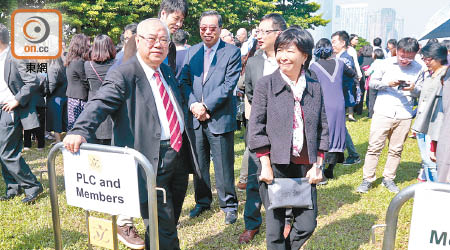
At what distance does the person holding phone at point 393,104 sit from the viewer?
203 inches

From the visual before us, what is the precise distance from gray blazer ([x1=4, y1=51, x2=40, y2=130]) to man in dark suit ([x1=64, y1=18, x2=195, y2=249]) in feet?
9.20

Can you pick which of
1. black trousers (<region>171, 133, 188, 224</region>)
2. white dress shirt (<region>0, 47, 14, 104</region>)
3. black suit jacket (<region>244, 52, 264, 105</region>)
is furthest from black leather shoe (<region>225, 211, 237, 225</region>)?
white dress shirt (<region>0, 47, 14, 104</region>)

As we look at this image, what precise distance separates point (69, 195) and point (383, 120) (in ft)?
14.2

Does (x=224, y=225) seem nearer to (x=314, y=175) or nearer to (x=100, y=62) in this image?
(x=314, y=175)

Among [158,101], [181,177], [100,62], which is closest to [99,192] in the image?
[158,101]

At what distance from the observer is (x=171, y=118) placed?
289cm

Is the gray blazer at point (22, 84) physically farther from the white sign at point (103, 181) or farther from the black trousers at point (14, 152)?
the white sign at point (103, 181)

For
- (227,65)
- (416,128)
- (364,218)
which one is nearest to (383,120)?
(416,128)

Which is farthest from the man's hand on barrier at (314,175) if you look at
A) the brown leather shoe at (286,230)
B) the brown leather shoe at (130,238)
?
the brown leather shoe at (130,238)

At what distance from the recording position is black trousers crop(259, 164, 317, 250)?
2.91 meters

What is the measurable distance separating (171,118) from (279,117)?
798mm

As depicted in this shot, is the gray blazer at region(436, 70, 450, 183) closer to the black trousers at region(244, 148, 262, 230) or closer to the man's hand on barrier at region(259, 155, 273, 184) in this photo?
the man's hand on barrier at region(259, 155, 273, 184)

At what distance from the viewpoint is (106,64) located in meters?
5.10

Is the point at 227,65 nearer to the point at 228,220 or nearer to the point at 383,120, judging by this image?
the point at 228,220
